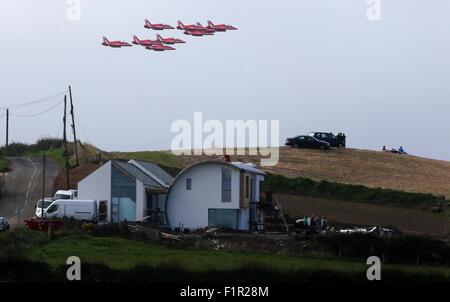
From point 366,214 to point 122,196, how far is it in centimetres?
1544

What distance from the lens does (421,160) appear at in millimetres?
105250

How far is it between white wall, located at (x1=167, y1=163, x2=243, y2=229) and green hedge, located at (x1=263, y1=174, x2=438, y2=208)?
1379cm

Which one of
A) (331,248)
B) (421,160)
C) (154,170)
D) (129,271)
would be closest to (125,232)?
(331,248)

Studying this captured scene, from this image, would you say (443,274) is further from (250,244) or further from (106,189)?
(106,189)

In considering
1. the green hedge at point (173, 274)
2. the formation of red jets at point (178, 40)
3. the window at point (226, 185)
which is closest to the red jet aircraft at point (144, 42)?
the formation of red jets at point (178, 40)

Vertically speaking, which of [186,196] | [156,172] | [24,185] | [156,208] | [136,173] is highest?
[156,172]

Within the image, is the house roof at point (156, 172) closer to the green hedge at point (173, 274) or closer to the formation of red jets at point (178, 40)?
the formation of red jets at point (178, 40)

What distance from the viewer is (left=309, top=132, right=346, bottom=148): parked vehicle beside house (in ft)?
352

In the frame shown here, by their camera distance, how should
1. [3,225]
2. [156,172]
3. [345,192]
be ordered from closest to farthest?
1. [3,225]
2. [156,172]
3. [345,192]

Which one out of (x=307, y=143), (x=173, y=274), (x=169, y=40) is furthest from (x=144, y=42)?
(x=173, y=274)

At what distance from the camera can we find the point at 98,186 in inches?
2869

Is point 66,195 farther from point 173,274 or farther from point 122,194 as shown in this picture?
point 173,274

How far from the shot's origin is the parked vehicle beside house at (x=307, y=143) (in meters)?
105

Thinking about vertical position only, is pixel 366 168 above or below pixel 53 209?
above
